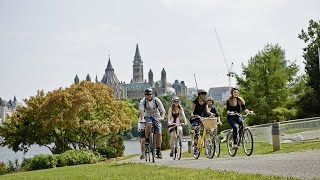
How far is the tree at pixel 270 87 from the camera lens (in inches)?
1586

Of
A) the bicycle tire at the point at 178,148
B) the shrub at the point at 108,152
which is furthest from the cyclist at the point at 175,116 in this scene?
the shrub at the point at 108,152

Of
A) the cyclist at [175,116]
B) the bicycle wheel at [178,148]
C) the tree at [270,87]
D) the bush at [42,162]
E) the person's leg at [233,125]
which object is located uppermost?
the tree at [270,87]

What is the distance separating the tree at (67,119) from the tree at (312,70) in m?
17.5

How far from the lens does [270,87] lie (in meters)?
40.9

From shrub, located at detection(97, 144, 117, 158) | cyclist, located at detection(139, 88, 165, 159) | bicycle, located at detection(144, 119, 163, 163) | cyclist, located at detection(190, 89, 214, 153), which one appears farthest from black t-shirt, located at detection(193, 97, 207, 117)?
shrub, located at detection(97, 144, 117, 158)

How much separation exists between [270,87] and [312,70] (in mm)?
8389

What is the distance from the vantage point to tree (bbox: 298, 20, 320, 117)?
4431cm

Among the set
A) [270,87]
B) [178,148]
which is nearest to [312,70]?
[270,87]

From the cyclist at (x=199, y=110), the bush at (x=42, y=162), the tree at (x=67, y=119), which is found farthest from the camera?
the tree at (x=67, y=119)

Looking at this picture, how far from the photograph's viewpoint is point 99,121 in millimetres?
39125

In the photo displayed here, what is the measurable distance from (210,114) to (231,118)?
724 millimetres

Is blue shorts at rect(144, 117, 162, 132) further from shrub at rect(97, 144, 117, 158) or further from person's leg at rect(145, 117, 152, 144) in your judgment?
shrub at rect(97, 144, 117, 158)

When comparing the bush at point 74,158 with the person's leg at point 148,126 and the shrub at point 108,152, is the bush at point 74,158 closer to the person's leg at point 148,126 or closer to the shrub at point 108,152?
the shrub at point 108,152

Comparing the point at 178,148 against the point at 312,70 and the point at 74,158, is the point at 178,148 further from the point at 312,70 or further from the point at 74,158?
the point at 312,70
